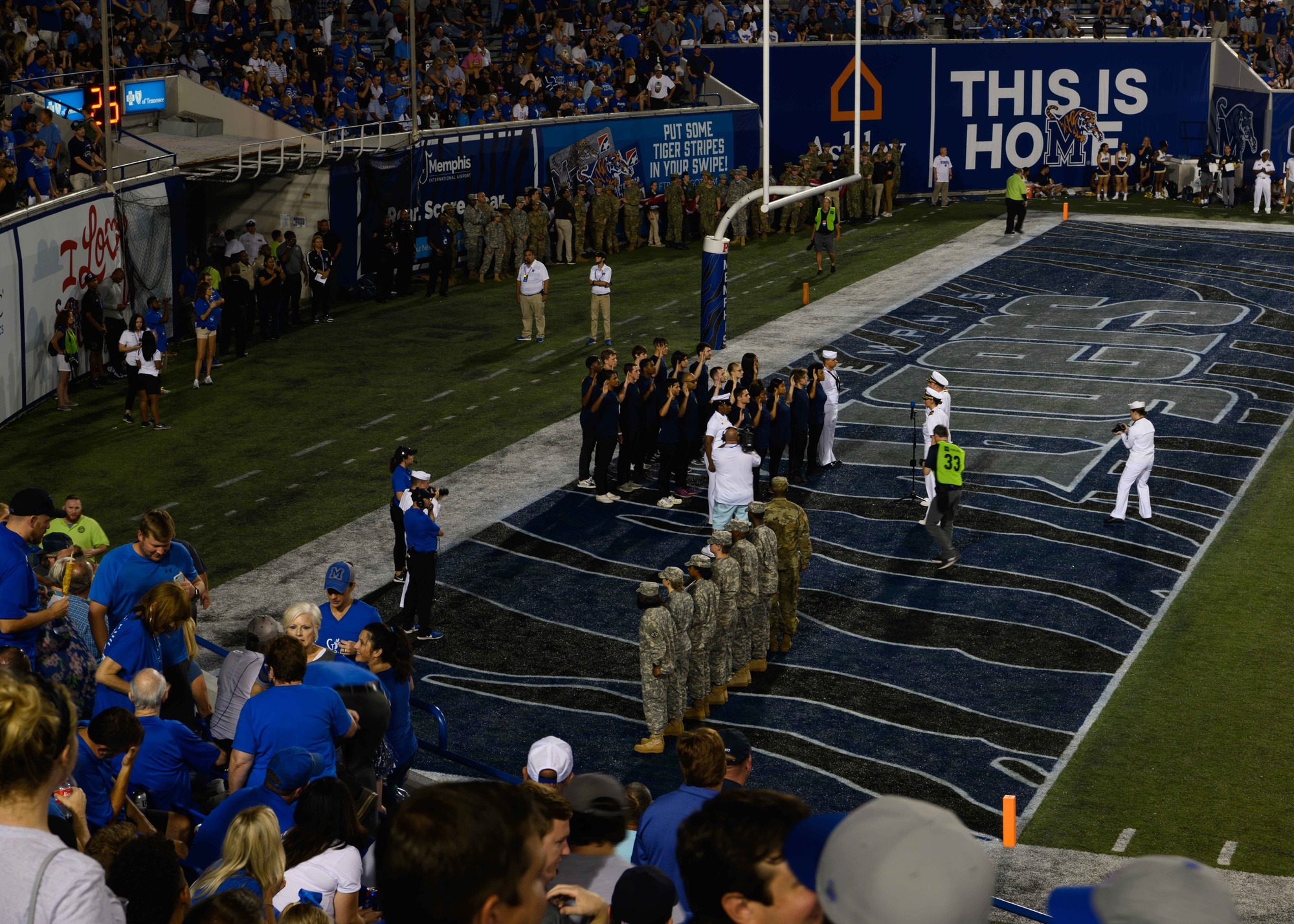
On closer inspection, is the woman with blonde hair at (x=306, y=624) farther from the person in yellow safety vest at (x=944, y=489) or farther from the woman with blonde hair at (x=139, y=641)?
the person in yellow safety vest at (x=944, y=489)

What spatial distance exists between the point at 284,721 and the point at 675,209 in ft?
96.3

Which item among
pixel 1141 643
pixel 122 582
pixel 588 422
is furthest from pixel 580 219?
pixel 122 582

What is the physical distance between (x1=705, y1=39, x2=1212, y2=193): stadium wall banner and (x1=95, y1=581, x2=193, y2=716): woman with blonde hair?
114 feet

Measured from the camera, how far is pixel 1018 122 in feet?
138

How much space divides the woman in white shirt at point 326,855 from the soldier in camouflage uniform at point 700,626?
7.08 meters

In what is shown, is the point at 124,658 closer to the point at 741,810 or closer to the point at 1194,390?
the point at 741,810

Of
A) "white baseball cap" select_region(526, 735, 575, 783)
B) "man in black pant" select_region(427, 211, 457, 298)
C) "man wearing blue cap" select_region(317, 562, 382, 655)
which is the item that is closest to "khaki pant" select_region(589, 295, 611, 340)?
"man in black pant" select_region(427, 211, 457, 298)

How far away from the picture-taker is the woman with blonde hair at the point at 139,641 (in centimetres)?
828

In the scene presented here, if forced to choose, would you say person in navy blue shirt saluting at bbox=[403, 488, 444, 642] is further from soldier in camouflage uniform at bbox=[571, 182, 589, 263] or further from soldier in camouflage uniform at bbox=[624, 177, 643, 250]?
soldier in camouflage uniform at bbox=[624, 177, 643, 250]

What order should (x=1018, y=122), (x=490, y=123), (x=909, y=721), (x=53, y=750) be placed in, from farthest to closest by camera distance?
(x=1018, y=122), (x=490, y=123), (x=909, y=721), (x=53, y=750)

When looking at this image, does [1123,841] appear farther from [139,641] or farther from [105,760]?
[105,760]

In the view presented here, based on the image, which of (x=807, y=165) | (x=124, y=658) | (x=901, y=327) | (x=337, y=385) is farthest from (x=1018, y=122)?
(x=124, y=658)

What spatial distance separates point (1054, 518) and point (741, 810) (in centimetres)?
1680

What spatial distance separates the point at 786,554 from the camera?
50.9 ft
